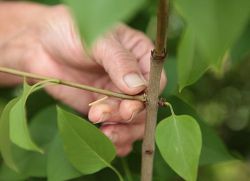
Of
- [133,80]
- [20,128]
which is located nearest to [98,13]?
[20,128]

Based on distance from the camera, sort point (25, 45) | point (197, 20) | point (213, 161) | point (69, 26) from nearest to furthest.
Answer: point (197, 20)
point (213, 161)
point (69, 26)
point (25, 45)

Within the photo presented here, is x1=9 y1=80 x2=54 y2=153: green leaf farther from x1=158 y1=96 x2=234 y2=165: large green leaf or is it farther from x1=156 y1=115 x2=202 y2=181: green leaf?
x1=158 y1=96 x2=234 y2=165: large green leaf

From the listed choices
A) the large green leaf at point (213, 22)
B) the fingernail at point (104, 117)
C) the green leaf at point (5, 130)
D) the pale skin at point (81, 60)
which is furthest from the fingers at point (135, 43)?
the large green leaf at point (213, 22)

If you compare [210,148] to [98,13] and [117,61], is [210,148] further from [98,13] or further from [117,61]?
[98,13]

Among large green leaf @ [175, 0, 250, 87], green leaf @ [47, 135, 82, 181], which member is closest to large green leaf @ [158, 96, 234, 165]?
green leaf @ [47, 135, 82, 181]

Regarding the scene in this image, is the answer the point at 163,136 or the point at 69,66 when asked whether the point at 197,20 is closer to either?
the point at 163,136

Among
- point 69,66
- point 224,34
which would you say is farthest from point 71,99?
point 224,34
